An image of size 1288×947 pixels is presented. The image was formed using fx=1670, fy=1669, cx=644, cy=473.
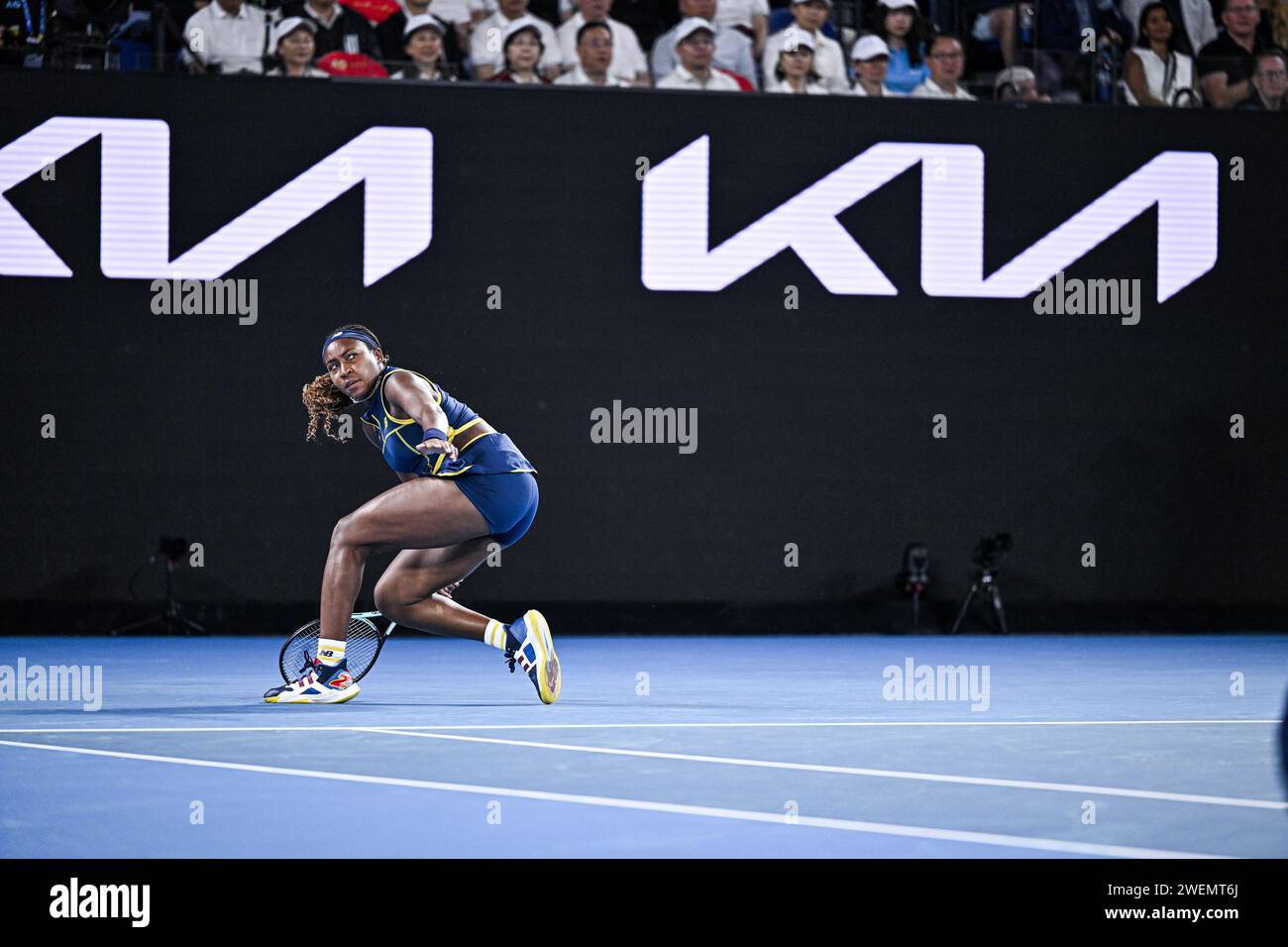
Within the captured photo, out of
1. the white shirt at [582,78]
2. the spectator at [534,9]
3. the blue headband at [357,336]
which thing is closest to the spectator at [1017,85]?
the white shirt at [582,78]

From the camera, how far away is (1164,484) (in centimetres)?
1355

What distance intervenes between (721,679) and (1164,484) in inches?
223

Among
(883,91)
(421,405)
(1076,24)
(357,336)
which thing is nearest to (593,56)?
(883,91)

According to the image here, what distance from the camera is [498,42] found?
1302 centimetres

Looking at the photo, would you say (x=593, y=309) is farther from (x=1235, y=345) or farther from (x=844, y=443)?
(x=1235, y=345)

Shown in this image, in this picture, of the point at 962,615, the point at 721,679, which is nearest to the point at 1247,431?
the point at 962,615

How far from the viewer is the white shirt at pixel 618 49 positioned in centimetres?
1311

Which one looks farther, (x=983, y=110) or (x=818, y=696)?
(x=983, y=110)

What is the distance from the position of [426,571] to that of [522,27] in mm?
6538

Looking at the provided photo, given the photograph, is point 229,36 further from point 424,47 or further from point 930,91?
point 930,91

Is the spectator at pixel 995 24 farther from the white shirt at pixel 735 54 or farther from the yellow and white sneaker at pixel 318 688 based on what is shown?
the yellow and white sneaker at pixel 318 688

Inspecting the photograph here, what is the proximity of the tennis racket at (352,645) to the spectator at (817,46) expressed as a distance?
6.67 metres

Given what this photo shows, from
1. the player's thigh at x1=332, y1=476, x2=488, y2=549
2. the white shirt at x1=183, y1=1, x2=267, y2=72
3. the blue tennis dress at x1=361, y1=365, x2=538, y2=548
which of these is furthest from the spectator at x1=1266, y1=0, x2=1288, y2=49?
the player's thigh at x1=332, y1=476, x2=488, y2=549

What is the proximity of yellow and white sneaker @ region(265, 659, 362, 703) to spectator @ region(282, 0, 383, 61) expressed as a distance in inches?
256
